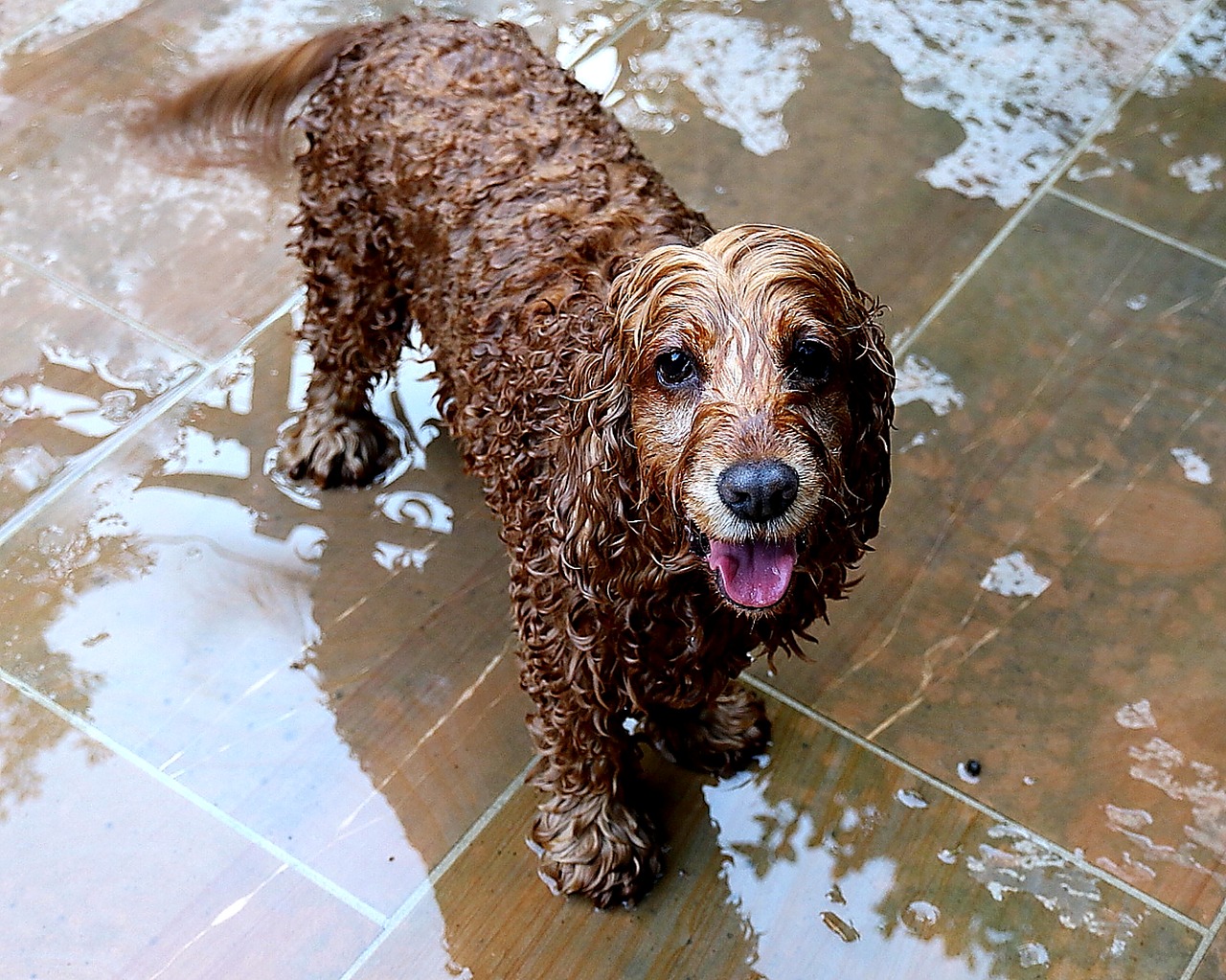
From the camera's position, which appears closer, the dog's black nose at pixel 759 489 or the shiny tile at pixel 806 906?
the dog's black nose at pixel 759 489

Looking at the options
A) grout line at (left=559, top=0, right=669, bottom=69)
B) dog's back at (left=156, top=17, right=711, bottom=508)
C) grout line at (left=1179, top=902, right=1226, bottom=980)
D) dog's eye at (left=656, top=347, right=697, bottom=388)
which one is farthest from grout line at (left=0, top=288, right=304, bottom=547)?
grout line at (left=1179, top=902, right=1226, bottom=980)

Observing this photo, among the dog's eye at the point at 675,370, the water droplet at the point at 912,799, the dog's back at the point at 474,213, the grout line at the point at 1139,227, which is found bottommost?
the water droplet at the point at 912,799

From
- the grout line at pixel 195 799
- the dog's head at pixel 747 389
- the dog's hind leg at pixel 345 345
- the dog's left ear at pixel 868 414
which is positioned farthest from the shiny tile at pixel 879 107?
the grout line at pixel 195 799

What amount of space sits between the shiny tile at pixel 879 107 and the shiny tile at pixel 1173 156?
0.10m

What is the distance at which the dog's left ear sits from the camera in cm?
198

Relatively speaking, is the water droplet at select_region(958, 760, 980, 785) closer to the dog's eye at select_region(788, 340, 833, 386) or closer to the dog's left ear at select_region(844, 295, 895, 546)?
the dog's left ear at select_region(844, 295, 895, 546)

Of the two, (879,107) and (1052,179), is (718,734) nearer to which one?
(1052,179)

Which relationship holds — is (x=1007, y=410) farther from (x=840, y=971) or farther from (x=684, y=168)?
(x=840, y=971)

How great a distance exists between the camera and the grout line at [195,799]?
2.61m

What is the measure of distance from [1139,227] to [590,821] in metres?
2.56

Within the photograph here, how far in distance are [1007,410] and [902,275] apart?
54 centimetres

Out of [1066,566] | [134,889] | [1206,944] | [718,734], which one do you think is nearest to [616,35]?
[1066,566]

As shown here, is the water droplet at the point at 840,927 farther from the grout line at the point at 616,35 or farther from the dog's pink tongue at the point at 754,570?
the grout line at the point at 616,35

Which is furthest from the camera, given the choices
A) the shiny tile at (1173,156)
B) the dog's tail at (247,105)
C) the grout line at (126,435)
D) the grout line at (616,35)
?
the grout line at (616,35)
